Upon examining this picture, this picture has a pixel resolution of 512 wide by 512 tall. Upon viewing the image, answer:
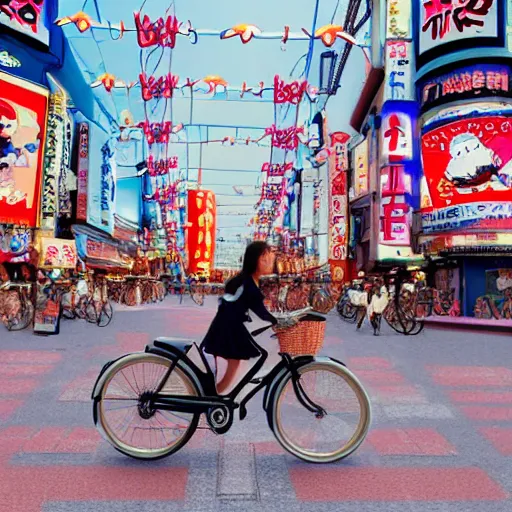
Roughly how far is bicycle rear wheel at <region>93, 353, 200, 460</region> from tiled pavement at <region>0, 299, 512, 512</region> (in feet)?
0.49

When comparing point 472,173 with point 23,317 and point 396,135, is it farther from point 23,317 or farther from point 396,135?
point 23,317

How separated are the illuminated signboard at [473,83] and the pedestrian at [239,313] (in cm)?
2405

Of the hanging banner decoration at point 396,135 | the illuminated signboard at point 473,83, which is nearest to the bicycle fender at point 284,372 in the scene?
the illuminated signboard at point 473,83

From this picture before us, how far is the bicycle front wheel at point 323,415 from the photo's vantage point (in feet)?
16.9

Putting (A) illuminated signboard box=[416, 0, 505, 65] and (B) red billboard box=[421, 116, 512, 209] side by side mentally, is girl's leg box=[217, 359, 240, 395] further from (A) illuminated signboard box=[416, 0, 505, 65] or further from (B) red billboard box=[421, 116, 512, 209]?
(A) illuminated signboard box=[416, 0, 505, 65]

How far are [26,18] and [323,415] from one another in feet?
95.9

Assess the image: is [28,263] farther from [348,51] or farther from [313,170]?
[313,170]

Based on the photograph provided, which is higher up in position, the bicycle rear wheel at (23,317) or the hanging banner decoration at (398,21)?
the hanging banner decoration at (398,21)

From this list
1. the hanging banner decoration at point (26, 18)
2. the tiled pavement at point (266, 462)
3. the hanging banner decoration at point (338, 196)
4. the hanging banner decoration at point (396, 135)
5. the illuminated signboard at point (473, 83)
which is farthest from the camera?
the hanging banner decoration at point (338, 196)

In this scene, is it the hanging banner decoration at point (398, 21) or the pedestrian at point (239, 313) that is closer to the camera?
the pedestrian at point (239, 313)

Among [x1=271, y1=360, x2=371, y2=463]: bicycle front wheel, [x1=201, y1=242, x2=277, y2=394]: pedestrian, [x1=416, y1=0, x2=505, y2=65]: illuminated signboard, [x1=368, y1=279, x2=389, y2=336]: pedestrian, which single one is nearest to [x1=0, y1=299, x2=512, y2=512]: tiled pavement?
[x1=271, y1=360, x2=371, y2=463]: bicycle front wheel

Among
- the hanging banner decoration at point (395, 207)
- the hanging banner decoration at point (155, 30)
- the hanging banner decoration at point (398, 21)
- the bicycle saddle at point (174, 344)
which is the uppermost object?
the hanging banner decoration at point (398, 21)

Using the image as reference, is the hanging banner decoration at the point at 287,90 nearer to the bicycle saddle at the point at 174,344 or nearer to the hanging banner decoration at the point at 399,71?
the hanging banner decoration at the point at 399,71

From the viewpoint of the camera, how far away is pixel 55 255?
24797 millimetres
